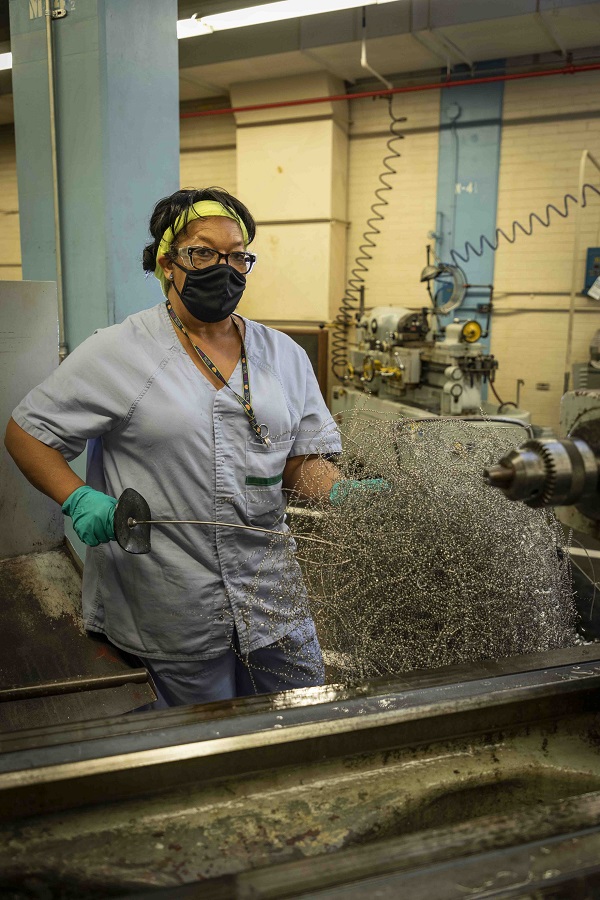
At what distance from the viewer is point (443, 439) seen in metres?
1.56

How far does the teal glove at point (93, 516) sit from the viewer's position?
1437 mm

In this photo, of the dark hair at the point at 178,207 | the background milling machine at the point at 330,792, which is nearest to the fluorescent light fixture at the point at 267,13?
the dark hair at the point at 178,207

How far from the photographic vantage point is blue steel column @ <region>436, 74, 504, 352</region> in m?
5.54

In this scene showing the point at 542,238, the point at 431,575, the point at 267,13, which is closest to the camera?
the point at 431,575

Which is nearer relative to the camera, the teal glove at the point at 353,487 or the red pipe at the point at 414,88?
the teal glove at the point at 353,487

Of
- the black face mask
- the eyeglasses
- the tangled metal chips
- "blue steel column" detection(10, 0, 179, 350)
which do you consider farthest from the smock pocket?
"blue steel column" detection(10, 0, 179, 350)

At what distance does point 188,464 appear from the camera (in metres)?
1.56

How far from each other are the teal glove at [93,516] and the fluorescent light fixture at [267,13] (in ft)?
11.7

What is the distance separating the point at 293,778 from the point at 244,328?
1046 millimetres

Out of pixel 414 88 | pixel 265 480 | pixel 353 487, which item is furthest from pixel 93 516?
pixel 414 88

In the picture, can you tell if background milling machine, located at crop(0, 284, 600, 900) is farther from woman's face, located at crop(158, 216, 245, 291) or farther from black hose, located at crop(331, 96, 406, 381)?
black hose, located at crop(331, 96, 406, 381)

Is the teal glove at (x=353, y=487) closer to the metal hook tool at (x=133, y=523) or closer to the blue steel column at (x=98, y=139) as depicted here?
the metal hook tool at (x=133, y=523)

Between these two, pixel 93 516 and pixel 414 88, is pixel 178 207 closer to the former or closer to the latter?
pixel 93 516

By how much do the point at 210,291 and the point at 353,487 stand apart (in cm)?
54
